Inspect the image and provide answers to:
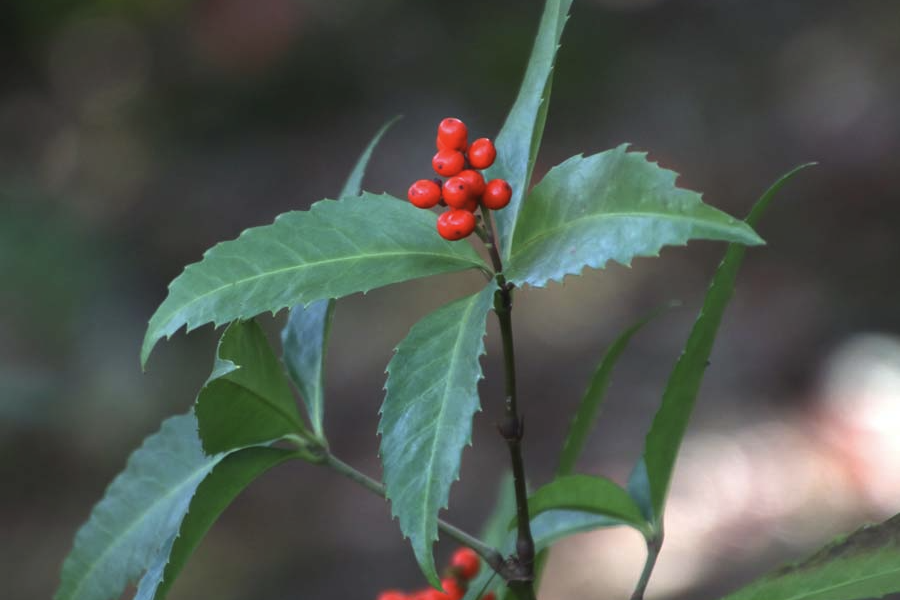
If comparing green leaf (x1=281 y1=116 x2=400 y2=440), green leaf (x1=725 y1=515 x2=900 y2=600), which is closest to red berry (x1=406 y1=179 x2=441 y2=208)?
green leaf (x1=281 y1=116 x2=400 y2=440)

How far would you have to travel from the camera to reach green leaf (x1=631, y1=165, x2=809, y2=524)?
84 cm

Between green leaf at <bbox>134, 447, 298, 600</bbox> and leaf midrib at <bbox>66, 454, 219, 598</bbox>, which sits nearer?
green leaf at <bbox>134, 447, 298, 600</bbox>

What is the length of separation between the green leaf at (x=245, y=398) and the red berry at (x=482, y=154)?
0.22m

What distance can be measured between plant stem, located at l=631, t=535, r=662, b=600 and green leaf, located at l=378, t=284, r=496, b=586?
0.79 feet

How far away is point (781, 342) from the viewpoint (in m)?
3.79

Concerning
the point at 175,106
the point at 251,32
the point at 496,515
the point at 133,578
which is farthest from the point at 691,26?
the point at 133,578

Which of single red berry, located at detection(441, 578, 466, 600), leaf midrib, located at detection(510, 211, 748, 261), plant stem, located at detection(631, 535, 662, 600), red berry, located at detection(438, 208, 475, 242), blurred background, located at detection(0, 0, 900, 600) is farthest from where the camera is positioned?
blurred background, located at detection(0, 0, 900, 600)

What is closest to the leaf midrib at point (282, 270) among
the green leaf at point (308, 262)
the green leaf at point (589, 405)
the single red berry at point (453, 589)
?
the green leaf at point (308, 262)

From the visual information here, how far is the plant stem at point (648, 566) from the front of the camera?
0.91 m

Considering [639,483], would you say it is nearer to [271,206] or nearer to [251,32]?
[271,206]

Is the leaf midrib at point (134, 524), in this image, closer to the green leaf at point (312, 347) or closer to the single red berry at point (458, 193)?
the green leaf at point (312, 347)

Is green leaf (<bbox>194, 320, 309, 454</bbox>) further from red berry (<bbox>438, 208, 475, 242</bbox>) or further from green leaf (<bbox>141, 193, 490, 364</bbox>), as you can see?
red berry (<bbox>438, 208, 475, 242</bbox>)

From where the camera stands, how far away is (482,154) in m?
0.81

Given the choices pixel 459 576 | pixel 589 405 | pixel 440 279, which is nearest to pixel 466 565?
pixel 459 576
